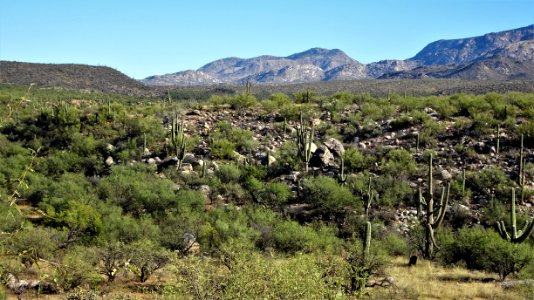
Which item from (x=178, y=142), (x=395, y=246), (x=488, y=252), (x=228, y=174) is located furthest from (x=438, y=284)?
(x=178, y=142)

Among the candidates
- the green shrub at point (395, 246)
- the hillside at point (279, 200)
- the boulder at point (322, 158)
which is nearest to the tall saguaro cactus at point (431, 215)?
the hillside at point (279, 200)

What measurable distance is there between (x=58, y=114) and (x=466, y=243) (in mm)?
27062

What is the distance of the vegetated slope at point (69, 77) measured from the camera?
265ft

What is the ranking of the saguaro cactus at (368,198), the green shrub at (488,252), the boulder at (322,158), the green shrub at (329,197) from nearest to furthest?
the green shrub at (488,252) → the saguaro cactus at (368,198) → the green shrub at (329,197) → the boulder at (322,158)

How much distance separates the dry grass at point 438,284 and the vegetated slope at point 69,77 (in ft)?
243

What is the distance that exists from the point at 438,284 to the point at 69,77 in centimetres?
8649

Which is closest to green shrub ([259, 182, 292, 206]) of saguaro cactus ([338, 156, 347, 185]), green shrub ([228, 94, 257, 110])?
saguaro cactus ([338, 156, 347, 185])

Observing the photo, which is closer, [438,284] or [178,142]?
[438,284]

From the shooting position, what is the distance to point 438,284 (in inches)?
534

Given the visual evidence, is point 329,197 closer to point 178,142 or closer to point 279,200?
point 279,200

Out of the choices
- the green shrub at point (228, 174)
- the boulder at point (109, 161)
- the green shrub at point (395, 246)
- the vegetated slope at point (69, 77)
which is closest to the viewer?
the green shrub at point (395, 246)

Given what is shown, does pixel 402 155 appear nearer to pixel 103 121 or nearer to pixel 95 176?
pixel 95 176

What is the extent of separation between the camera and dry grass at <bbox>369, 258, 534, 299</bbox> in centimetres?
1234

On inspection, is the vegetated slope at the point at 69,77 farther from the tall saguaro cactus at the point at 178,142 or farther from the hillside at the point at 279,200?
the tall saguaro cactus at the point at 178,142
